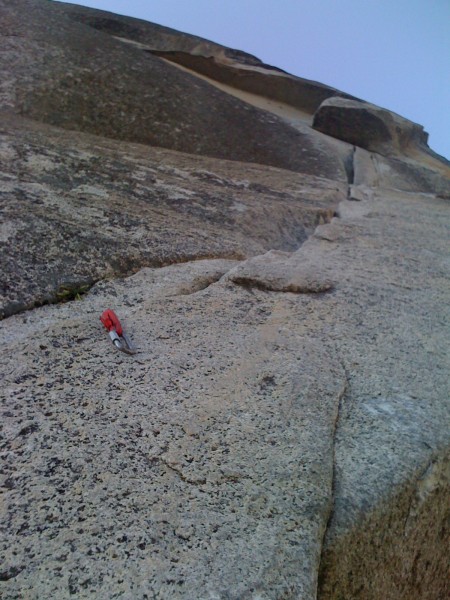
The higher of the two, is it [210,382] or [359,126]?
[359,126]

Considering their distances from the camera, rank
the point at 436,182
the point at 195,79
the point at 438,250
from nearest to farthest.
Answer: the point at 438,250
the point at 195,79
the point at 436,182

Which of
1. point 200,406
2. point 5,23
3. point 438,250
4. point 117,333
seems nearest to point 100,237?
point 117,333

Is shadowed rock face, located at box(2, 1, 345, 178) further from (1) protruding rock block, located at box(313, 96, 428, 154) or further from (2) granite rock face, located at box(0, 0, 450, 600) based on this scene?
(1) protruding rock block, located at box(313, 96, 428, 154)

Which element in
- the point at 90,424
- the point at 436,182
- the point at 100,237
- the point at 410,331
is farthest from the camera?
the point at 436,182

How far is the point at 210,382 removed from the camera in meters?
1.44

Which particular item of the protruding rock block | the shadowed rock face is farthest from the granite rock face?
the protruding rock block

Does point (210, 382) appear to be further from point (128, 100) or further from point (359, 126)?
point (359, 126)

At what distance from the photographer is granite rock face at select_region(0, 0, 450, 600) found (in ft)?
3.25

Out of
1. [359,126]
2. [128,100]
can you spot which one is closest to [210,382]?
[128,100]

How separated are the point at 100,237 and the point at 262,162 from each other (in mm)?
2217

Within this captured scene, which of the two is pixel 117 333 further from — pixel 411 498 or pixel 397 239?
pixel 397 239

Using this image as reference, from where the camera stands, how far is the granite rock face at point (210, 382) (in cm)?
99

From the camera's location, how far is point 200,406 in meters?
1.33

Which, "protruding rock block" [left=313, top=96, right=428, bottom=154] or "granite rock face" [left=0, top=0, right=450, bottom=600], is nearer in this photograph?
"granite rock face" [left=0, top=0, right=450, bottom=600]
